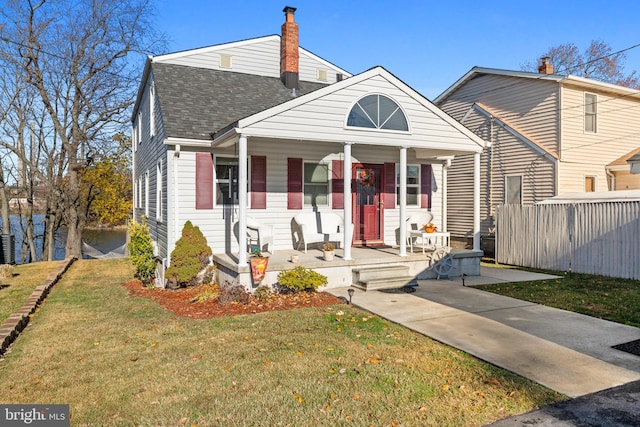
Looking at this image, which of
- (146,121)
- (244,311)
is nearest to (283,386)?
(244,311)

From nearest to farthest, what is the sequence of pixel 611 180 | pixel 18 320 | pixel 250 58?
1. pixel 18 320
2. pixel 250 58
3. pixel 611 180

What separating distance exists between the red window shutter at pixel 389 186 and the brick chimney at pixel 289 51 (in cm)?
412

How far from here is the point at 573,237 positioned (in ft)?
38.9

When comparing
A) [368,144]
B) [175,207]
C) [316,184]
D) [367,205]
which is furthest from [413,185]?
[175,207]

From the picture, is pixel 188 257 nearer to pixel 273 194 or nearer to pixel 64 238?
pixel 273 194

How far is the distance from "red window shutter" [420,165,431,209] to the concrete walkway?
4.41 meters

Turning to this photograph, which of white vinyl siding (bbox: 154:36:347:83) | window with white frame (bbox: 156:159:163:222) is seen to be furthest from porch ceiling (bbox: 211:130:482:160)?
white vinyl siding (bbox: 154:36:347:83)

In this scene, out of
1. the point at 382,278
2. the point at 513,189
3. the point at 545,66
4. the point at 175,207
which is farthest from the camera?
the point at 545,66

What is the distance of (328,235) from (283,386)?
7062 mm

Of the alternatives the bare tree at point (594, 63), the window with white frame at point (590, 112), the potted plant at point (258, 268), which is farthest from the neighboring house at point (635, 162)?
the bare tree at point (594, 63)

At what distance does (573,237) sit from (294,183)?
763 centimetres

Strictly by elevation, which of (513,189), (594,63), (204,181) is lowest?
(204,181)

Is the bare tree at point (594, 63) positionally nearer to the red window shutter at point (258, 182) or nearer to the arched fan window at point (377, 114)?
the arched fan window at point (377, 114)

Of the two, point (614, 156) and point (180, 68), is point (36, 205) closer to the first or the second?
point (180, 68)
